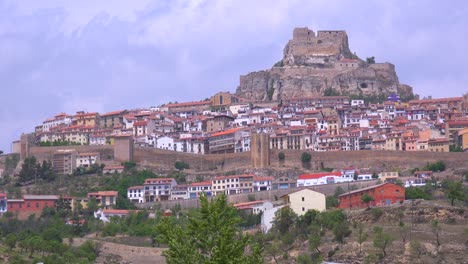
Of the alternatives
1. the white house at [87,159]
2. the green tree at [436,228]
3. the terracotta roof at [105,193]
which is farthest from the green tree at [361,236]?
the white house at [87,159]

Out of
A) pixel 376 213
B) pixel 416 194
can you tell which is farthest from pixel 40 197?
→ pixel 416 194

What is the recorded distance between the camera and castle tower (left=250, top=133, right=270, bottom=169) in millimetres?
71625

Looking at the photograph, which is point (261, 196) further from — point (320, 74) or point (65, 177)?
point (320, 74)

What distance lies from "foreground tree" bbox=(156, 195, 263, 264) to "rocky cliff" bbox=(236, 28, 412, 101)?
65210 millimetres

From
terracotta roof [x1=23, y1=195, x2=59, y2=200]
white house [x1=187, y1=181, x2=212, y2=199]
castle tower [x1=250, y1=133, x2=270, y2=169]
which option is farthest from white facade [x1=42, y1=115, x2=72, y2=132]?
white house [x1=187, y1=181, x2=212, y2=199]

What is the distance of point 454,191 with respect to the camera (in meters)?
56.1

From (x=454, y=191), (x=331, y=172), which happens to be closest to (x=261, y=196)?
(x=331, y=172)

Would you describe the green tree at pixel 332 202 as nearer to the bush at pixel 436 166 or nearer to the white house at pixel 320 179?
the white house at pixel 320 179

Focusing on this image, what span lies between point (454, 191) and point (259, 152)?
1809 cm

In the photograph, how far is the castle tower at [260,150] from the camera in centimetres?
7162

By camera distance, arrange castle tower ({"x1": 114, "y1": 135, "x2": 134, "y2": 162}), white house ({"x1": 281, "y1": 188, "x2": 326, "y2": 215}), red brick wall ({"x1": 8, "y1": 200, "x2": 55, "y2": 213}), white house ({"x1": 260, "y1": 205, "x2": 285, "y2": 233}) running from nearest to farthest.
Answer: white house ({"x1": 260, "y1": 205, "x2": 285, "y2": 233}) < white house ({"x1": 281, "y1": 188, "x2": 326, "y2": 215}) < red brick wall ({"x1": 8, "y1": 200, "x2": 55, "y2": 213}) < castle tower ({"x1": 114, "y1": 135, "x2": 134, "y2": 162})

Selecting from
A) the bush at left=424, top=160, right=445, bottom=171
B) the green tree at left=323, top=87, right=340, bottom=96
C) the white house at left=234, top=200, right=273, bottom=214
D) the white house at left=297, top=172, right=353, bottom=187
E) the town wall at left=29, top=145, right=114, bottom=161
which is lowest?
the white house at left=234, top=200, right=273, bottom=214

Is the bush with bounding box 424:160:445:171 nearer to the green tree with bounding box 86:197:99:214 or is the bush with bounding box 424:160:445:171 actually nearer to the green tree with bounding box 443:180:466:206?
the green tree with bounding box 443:180:466:206

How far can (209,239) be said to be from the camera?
73.2 ft
